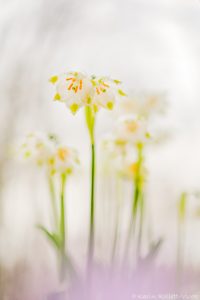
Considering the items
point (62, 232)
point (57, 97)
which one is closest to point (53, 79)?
point (57, 97)

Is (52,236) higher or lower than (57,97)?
lower

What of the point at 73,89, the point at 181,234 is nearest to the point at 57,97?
the point at 73,89

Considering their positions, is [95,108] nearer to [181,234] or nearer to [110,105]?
[110,105]

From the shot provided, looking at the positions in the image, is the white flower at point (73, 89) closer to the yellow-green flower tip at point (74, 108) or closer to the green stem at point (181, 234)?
the yellow-green flower tip at point (74, 108)

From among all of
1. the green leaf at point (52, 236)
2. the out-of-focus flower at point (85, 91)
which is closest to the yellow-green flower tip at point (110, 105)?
the out-of-focus flower at point (85, 91)

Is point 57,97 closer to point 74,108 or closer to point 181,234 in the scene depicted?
point 74,108

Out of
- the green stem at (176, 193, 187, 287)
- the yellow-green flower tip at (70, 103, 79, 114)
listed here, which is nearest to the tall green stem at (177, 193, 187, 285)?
the green stem at (176, 193, 187, 287)

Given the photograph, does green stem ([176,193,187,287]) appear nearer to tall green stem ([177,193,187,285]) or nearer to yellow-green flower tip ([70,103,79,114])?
tall green stem ([177,193,187,285])
